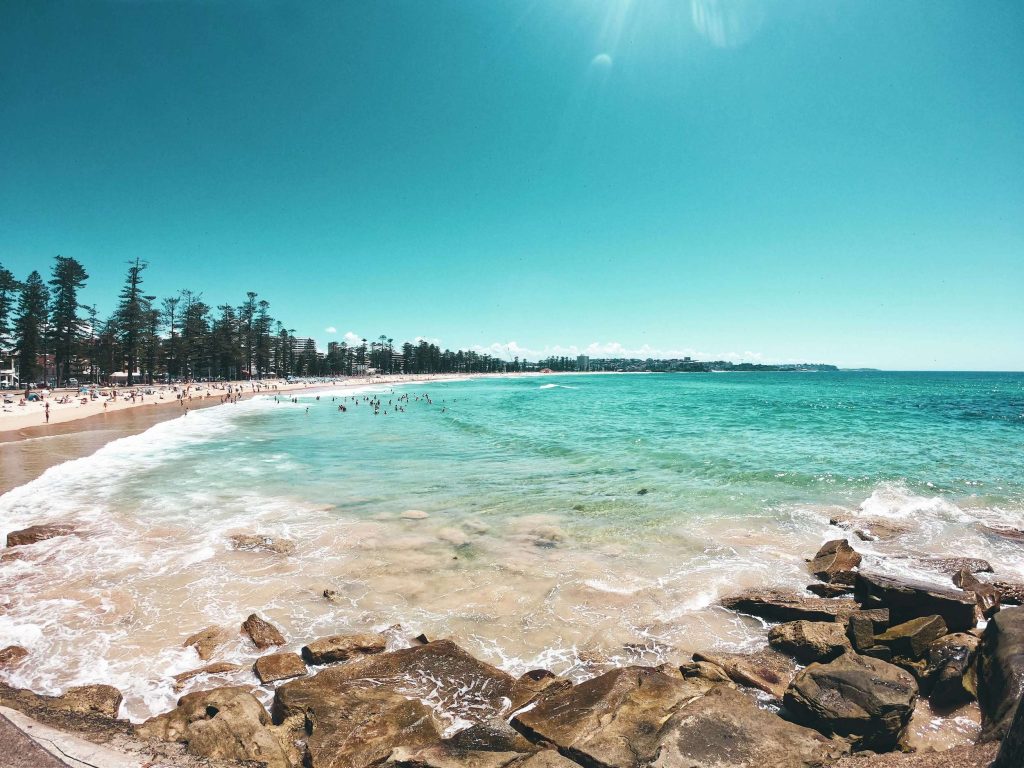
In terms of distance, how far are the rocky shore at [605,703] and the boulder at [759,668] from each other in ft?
0.08

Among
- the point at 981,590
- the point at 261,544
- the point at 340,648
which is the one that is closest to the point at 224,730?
the point at 340,648

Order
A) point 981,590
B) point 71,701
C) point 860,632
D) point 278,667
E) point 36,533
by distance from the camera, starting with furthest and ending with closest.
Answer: point 36,533
point 981,590
point 860,632
point 278,667
point 71,701

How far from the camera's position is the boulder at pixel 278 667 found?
6207mm

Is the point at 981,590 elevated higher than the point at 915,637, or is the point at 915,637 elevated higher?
the point at 915,637

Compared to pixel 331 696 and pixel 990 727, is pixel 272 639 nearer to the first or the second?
pixel 331 696

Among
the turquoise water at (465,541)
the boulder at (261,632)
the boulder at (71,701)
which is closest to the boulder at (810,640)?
the turquoise water at (465,541)

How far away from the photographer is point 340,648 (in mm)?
6691

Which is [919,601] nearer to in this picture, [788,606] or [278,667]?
[788,606]

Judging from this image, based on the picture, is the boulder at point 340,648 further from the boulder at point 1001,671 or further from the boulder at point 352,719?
the boulder at point 1001,671

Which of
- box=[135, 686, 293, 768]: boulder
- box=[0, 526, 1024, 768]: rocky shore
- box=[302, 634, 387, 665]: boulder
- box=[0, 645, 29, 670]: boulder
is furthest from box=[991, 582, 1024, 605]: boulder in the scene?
box=[0, 645, 29, 670]: boulder

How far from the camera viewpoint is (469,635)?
296 inches

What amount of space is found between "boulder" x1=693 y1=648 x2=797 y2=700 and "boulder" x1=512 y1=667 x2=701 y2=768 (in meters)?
1.06

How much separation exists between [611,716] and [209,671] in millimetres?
5668

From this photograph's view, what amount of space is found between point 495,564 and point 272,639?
4.67 meters
